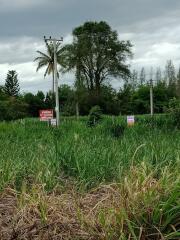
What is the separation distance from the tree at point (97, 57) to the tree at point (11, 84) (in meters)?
27.7

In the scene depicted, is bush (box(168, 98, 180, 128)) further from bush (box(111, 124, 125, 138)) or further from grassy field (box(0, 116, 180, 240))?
grassy field (box(0, 116, 180, 240))

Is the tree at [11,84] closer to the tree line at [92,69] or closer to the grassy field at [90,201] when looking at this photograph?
the tree line at [92,69]

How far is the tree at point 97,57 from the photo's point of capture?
72.7 meters

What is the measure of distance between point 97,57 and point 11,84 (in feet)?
103

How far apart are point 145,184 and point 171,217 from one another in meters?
0.42

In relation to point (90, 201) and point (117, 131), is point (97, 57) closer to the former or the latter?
point (117, 131)

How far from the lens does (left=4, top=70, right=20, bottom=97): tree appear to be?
3969 inches

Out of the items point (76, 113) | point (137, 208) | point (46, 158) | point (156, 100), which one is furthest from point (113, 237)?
point (156, 100)

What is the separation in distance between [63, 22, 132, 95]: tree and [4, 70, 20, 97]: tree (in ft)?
91.0

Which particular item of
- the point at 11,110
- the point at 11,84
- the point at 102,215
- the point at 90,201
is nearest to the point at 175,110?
the point at 90,201

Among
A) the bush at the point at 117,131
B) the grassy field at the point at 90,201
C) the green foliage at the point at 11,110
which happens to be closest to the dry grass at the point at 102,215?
the grassy field at the point at 90,201

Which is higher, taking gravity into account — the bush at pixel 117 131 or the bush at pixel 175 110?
the bush at pixel 175 110

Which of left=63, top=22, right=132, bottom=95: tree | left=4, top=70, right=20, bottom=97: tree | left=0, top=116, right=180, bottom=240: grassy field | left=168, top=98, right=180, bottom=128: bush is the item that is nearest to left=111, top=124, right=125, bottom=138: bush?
left=168, top=98, right=180, bottom=128: bush

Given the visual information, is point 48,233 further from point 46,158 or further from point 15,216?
point 46,158
